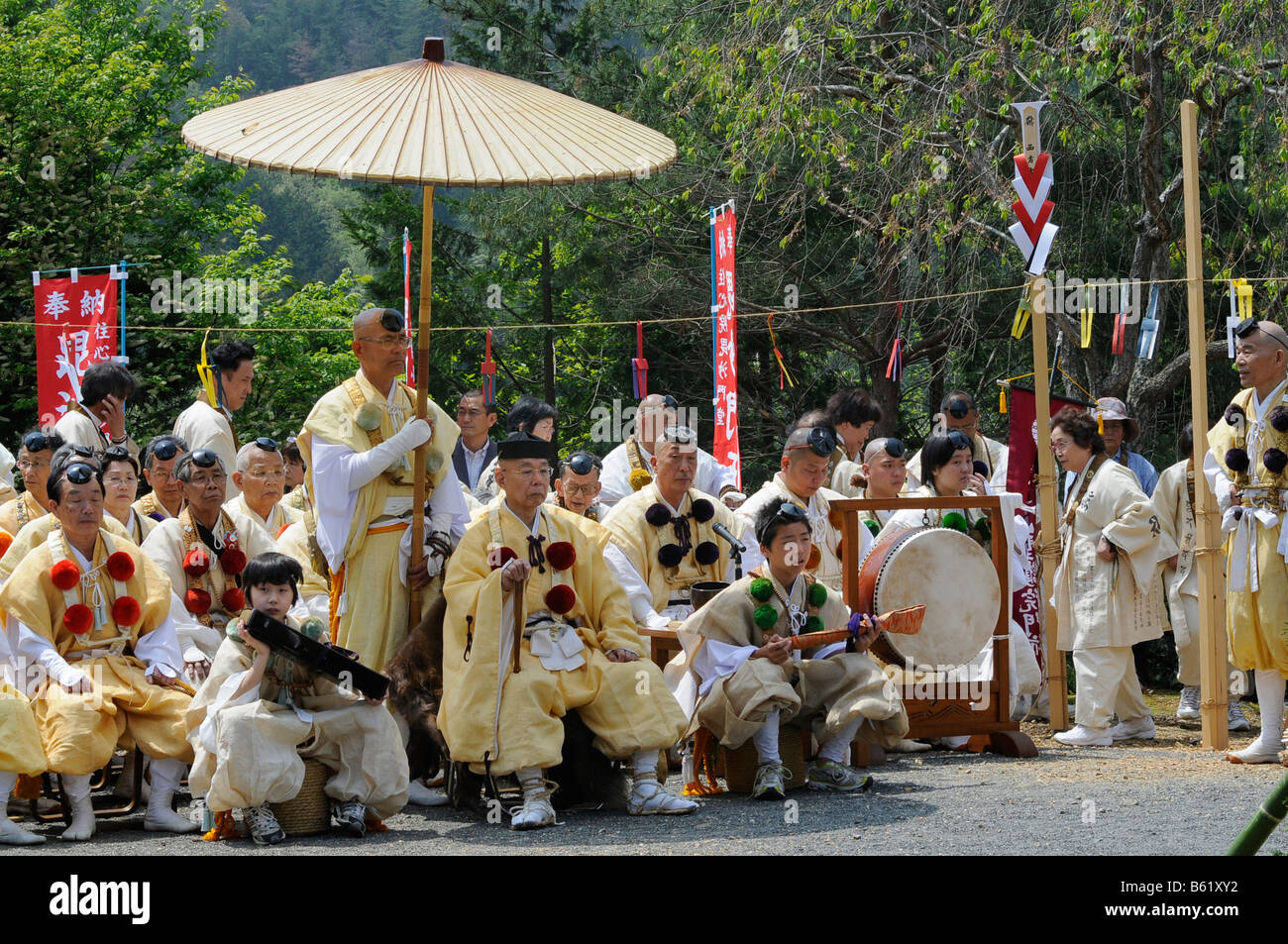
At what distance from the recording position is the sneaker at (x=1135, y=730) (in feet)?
26.1

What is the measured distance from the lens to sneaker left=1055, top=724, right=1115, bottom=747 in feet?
25.3

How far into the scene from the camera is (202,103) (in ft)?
91.5

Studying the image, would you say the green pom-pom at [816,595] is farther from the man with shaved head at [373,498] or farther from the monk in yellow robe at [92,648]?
the monk in yellow robe at [92,648]

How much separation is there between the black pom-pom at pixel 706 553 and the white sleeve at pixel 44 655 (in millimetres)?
2813

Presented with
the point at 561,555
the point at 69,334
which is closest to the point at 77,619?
the point at 561,555

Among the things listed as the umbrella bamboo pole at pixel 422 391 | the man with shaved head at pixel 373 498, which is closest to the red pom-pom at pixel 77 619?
the man with shaved head at pixel 373 498

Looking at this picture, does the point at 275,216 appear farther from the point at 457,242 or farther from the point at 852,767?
the point at 852,767

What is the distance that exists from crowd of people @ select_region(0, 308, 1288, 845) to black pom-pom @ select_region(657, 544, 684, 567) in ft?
0.10

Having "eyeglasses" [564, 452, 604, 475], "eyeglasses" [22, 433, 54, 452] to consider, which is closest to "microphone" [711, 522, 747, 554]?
"eyeglasses" [564, 452, 604, 475]

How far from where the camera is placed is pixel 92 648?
5.95m

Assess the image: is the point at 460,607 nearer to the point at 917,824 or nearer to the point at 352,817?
the point at 352,817

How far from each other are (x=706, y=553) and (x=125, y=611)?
265 cm

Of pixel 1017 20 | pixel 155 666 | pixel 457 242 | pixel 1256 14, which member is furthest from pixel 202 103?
pixel 155 666

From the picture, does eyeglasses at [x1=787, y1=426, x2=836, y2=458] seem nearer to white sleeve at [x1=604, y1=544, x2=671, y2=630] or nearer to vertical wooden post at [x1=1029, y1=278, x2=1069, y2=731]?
white sleeve at [x1=604, y1=544, x2=671, y2=630]
